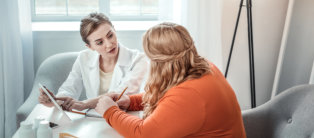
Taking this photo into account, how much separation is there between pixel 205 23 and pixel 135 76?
0.90 m

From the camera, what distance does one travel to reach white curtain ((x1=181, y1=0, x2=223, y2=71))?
2.39 m

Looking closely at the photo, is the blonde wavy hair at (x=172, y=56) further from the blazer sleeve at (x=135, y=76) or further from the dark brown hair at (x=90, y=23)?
the dark brown hair at (x=90, y=23)

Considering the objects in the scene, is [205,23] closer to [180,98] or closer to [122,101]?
[122,101]

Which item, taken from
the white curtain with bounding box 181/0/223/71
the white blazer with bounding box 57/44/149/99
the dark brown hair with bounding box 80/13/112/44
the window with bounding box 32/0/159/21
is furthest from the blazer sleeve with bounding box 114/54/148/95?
the window with bounding box 32/0/159/21

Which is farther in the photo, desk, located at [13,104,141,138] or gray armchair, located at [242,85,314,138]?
gray armchair, located at [242,85,314,138]

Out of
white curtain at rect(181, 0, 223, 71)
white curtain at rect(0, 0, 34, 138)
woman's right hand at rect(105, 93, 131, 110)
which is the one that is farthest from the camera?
white curtain at rect(181, 0, 223, 71)

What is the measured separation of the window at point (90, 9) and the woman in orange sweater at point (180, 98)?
149 centimetres

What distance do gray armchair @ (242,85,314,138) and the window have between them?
138 cm

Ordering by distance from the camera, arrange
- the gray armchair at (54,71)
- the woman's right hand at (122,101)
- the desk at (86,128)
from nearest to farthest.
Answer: the desk at (86,128) → the woman's right hand at (122,101) → the gray armchair at (54,71)

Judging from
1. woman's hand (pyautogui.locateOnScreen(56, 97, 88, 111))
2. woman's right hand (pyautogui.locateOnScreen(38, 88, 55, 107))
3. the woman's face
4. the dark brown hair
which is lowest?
woman's hand (pyautogui.locateOnScreen(56, 97, 88, 111))

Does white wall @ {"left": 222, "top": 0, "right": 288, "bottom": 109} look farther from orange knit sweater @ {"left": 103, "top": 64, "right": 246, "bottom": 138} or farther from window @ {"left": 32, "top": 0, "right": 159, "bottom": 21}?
orange knit sweater @ {"left": 103, "top": 64, "right": 246, "bottom": 138}

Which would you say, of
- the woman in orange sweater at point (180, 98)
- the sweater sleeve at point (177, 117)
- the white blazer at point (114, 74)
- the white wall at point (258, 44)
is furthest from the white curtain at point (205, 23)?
the sweater sleeve at point (177, 117)

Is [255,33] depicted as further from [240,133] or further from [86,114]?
[86,114]

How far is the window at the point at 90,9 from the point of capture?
105 inches
